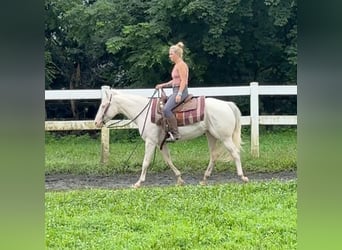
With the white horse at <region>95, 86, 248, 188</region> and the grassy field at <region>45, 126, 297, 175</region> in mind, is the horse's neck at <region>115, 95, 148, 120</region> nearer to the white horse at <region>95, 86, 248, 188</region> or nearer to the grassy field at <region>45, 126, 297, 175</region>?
the white horse at <region>95, 86, 248, 188</region>

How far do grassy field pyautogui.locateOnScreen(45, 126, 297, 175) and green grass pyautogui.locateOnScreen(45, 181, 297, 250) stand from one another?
0.64m

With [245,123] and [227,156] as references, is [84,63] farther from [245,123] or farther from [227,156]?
[227,156]

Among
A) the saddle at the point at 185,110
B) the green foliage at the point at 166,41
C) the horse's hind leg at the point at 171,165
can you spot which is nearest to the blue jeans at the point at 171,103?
the saddle at the point at 185,110

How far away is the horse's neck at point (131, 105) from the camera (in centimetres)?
321

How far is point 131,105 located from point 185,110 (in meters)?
0.32

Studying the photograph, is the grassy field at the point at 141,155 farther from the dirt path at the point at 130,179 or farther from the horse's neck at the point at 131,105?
the horse's neck at the point at 131,105

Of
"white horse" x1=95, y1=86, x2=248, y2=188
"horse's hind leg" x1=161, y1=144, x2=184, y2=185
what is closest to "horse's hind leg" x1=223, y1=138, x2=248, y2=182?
"white horse" x1=95, y1=86, x2=248, y2=188

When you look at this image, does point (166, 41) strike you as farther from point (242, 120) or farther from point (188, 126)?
point (188, 126)

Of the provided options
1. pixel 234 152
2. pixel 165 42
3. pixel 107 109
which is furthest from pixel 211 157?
pixel 165 42

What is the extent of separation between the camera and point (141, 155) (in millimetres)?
3889

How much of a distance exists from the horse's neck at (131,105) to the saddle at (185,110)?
0.09 meters

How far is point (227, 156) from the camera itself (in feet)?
10.9
